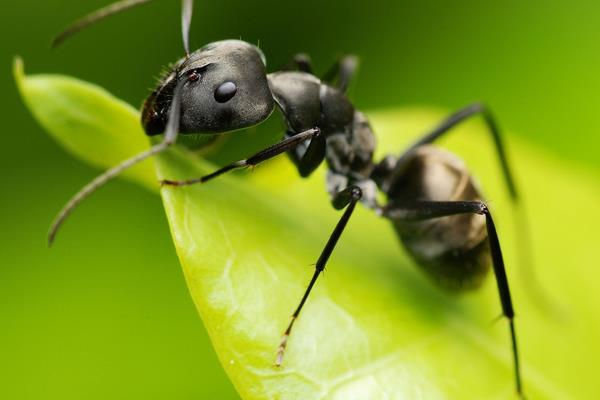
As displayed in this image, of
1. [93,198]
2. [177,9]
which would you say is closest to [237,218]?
[93,198]

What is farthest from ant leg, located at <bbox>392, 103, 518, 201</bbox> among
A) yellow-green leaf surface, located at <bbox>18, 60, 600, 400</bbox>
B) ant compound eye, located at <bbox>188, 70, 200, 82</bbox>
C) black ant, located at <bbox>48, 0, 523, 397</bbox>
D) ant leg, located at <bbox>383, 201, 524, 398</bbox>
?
ant compound eye, located at <bbox>188, 70, 200, 82</bbox>

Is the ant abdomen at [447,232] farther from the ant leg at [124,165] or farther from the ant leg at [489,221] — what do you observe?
the ant leg at [124,165]

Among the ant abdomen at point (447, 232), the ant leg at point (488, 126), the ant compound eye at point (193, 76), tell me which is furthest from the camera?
the ant leg at point (488, 126)

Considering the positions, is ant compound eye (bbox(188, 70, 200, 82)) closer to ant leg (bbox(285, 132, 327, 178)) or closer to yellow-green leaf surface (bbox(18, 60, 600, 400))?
yellow-green leaf surface (bbox(18, 60, 600, 400))

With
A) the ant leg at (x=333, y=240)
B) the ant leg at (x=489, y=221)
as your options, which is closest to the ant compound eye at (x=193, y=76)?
the ant leg at (x=333, y=240)

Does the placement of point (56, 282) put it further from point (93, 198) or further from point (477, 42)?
point (477, 42)

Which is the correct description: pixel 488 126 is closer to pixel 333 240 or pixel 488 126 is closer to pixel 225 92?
pixel 333 240

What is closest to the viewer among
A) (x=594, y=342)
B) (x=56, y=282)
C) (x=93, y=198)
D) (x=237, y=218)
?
(x=237, y=218)
